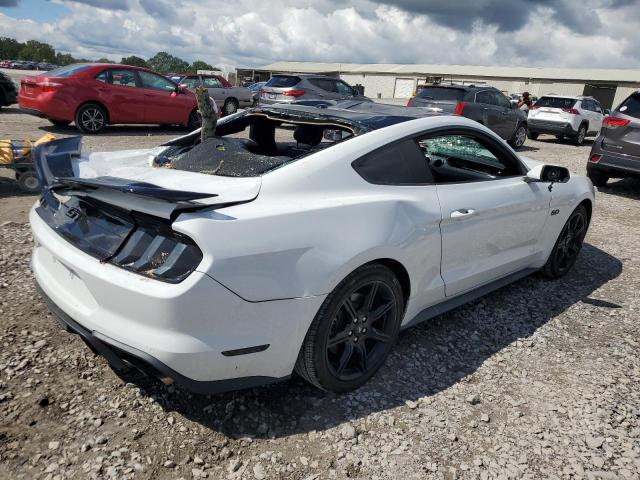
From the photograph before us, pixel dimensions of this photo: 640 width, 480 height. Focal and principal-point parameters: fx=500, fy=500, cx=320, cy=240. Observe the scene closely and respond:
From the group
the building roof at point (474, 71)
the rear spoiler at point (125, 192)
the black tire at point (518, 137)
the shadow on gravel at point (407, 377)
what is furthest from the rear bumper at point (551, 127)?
the building roof at point (474, 71)

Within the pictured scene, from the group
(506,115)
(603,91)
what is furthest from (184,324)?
(603,91)

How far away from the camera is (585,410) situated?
272 cm

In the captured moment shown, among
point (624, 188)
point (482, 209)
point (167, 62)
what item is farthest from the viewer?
point (167, 62)

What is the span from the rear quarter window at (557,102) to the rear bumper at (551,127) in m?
0.68

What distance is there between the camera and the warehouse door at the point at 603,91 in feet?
139

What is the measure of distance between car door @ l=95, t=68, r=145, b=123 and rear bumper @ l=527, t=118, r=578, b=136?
11.6 metres

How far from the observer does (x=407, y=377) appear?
2.90 meters

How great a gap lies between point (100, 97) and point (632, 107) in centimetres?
997

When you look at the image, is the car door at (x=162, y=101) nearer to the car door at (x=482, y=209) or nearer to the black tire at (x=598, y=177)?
the black tire at (x=598, y=177)

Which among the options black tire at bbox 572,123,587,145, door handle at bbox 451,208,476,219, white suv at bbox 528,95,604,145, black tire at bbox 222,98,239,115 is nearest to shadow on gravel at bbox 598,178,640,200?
white suv at bbox 528,95,604,145

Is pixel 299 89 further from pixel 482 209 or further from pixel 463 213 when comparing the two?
pixel 463 213

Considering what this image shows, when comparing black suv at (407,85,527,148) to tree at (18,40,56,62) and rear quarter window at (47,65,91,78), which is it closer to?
rear quarter window at (47,65,91,78)

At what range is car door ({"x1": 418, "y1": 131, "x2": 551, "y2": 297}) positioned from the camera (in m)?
3.01

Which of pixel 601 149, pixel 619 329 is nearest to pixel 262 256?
pixel 619 329
